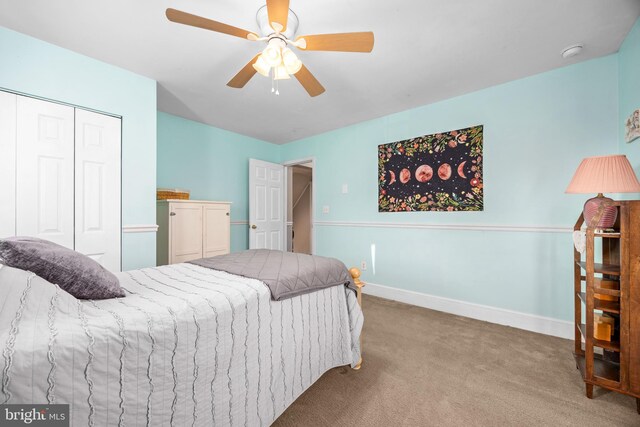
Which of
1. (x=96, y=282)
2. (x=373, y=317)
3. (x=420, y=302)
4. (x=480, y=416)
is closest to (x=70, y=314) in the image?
(x=96, y=282)

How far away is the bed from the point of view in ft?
2.23

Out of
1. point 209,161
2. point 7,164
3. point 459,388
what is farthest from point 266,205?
point 459,388

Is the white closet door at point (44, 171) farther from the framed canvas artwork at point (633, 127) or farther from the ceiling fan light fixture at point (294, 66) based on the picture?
the framed canvas artwork at point (633, 127)

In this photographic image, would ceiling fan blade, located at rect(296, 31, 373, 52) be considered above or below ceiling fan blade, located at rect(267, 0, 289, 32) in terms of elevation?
below

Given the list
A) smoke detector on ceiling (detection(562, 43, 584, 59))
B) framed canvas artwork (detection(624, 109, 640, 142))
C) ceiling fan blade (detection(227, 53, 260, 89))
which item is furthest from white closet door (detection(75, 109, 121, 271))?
framed canvas artwork (detection(624, 109, 640, 142))

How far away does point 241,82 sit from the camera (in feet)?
6.44

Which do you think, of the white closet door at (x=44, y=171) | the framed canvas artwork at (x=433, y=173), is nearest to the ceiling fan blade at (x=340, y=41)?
the framed canvas artwork at (x=433, y=173)

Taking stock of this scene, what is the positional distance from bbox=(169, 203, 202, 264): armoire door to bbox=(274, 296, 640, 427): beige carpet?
2088 mm

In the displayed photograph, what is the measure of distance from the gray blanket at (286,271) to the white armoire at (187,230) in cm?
130

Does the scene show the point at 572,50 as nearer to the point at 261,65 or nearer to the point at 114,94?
the point at 261,65

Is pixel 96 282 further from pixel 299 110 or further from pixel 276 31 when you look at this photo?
pixel 299 110

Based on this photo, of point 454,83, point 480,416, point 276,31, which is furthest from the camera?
point 454,83

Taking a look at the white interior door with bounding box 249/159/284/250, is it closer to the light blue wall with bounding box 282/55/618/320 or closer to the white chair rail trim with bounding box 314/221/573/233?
the white chair rail trim with bounding box 314/221/573/233

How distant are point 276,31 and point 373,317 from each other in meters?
2.62
